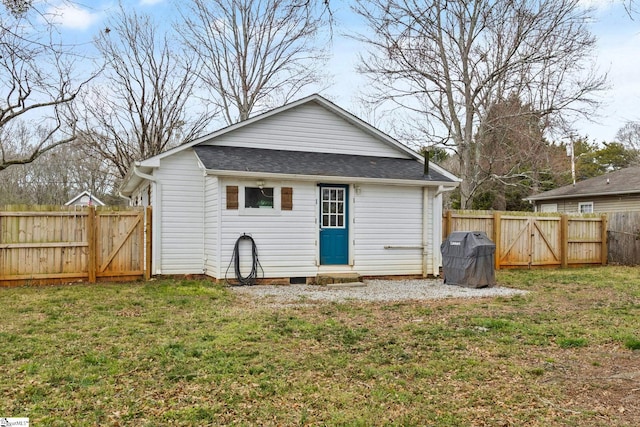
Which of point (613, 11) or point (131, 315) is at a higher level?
point (613, 11)

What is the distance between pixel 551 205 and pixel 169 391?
2238 cm

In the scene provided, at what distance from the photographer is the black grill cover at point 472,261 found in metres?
10.3

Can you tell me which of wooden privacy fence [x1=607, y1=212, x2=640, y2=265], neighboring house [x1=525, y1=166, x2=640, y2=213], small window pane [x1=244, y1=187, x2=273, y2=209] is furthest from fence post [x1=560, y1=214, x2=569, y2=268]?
small window pane [x1=244, y1=187, x2=273, y2=209]

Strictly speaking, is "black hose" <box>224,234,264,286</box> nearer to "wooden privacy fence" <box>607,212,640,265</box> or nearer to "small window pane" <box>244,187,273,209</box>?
"small window pane" <box>244,187,273,209</box>

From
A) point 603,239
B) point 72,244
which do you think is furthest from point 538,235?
point 72,244

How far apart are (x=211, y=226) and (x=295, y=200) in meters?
1.91

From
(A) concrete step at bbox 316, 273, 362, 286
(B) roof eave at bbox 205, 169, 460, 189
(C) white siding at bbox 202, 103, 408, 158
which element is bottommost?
(A) concrete step at bbox 316, 273, 362, 286

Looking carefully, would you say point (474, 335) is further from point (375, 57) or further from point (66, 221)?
point (375, 57)

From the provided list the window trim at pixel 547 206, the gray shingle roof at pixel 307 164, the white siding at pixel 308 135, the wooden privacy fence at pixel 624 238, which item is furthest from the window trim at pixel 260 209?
the window trim at pixel 547 206

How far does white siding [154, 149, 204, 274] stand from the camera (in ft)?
35.3

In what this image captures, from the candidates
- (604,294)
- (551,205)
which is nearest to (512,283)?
(604,294)

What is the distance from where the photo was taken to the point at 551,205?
2270 cm

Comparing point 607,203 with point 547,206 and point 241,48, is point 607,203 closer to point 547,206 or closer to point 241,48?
point 547,206

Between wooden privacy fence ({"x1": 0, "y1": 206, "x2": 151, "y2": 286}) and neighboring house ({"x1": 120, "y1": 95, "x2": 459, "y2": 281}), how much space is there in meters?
0.49
